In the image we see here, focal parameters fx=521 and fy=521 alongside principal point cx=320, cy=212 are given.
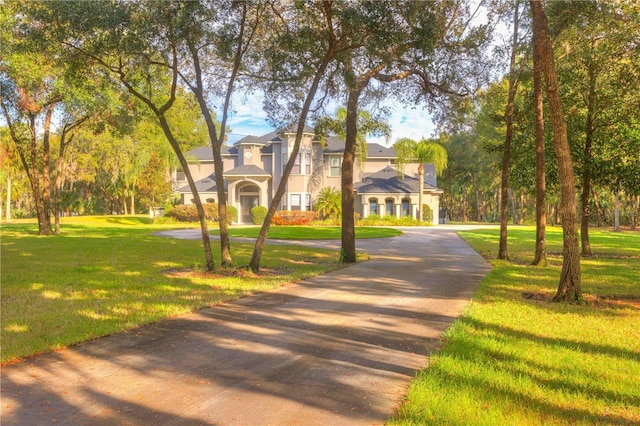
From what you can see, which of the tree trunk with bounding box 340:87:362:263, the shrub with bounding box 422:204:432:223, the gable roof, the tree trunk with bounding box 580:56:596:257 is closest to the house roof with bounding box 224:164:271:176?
the gable roof

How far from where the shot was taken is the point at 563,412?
4512 mm

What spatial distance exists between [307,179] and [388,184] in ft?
25.1

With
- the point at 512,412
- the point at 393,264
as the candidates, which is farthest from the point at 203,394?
the point at 393,264

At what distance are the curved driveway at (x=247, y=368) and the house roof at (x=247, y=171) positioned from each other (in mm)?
37230

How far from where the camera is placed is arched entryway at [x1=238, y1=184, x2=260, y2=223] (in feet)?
162

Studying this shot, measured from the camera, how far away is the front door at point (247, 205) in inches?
1957

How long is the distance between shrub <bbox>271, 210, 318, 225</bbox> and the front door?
5819 millimetres

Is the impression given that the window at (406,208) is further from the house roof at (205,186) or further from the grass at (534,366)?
the grass at (534,366)

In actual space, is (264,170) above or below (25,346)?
above

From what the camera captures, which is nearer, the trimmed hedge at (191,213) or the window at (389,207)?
the trimmed hedge at (191,213)

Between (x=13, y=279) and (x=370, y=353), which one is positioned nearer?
(x=370, y=353)

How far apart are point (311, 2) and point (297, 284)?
6.91m

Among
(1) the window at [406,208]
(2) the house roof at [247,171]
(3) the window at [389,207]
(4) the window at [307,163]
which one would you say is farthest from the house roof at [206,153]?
(1) the window at [406,208]

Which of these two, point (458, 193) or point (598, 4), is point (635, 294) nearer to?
point (598, 4)
